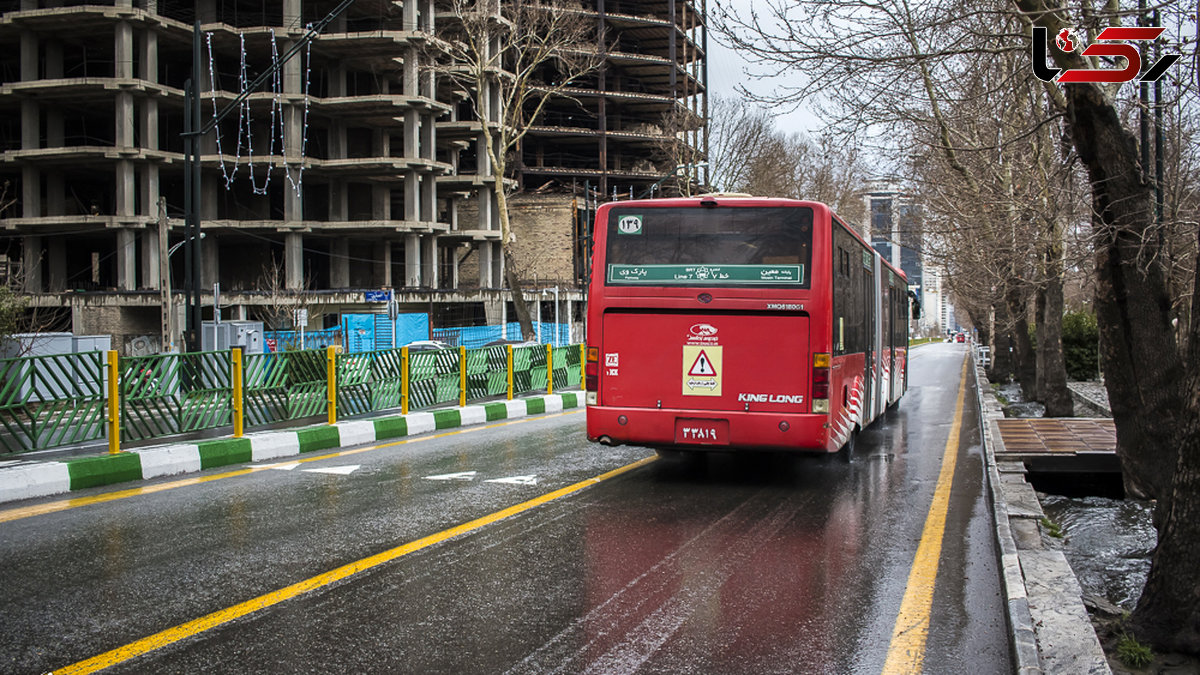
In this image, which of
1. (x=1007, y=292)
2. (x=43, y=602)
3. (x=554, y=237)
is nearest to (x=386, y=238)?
(x=554, y=237)

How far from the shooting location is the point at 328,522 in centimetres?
801

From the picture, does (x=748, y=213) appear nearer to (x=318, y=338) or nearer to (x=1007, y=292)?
(x=1007, y=292)

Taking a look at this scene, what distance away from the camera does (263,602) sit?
5625 millimetres

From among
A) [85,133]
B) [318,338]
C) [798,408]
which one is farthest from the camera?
[85,133]

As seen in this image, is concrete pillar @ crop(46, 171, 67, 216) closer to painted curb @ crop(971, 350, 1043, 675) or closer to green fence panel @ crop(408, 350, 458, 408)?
green fence panel @ crop(408, 350, 458, 408)

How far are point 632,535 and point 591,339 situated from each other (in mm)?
3074

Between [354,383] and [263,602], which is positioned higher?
[354,383]

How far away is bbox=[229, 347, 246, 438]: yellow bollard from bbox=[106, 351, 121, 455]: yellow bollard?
168cm

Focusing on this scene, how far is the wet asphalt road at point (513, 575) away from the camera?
15.9 feet

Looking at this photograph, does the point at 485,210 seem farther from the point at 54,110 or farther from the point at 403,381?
the point at 403,381

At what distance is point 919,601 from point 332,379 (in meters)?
11.2

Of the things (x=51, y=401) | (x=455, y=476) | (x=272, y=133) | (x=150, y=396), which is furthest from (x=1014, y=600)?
(x=272, y=133)

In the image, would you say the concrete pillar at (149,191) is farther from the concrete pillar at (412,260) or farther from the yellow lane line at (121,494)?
the yellow lane line at (121,494)

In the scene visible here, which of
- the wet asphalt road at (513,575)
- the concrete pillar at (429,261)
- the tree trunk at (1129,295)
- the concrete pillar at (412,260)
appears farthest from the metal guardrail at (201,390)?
the concrete pillar at (429,261)
